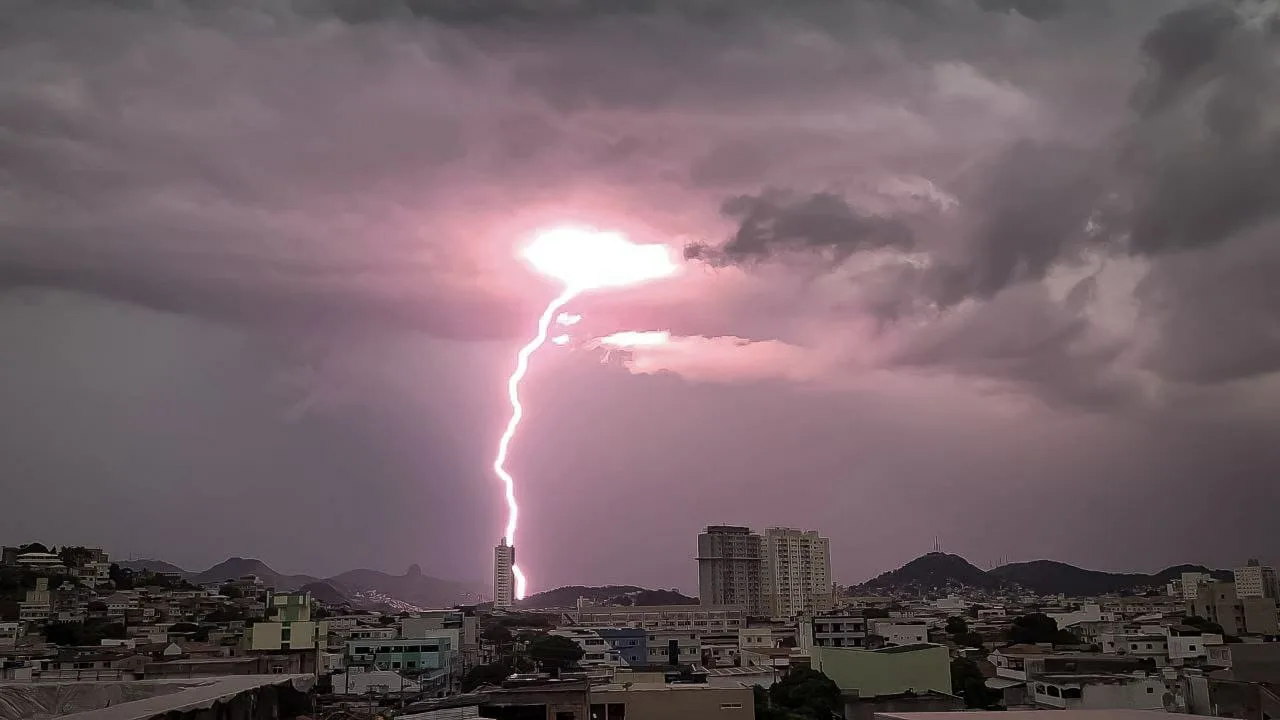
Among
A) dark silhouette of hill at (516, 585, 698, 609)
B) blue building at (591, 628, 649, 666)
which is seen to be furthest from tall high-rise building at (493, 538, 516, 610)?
blue building at (591, 628, 649, 666)

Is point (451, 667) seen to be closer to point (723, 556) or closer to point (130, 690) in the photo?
point (130, 690)

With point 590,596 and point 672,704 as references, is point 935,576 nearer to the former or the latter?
point 590,596

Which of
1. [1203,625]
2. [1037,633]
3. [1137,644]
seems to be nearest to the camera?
[1137,644]

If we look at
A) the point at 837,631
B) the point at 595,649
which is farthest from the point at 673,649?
the point at 837,631

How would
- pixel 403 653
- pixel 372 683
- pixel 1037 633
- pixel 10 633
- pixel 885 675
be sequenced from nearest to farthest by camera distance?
pixel 885 675
pixel 372 683
pixel 403 653
pixel 10 633
pixel 1037 633

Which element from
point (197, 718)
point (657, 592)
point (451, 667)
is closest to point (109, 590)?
point (451, 667)

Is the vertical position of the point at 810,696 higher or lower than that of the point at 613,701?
lower

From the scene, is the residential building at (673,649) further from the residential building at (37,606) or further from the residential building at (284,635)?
the residential building at (37,606)
